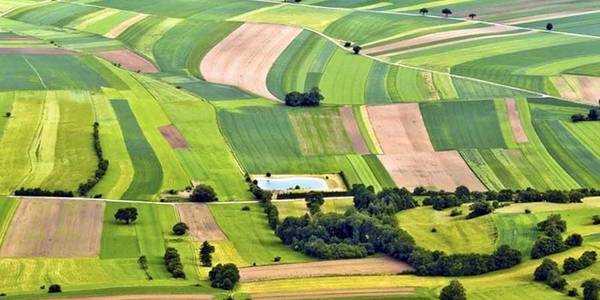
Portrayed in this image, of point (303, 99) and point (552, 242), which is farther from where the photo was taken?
point (303, 99)

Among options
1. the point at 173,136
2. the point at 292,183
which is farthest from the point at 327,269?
the point at 173,136

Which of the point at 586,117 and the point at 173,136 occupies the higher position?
the point at 586,117

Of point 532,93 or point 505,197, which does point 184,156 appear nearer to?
point 505,197

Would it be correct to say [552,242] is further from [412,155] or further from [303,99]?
[303,99]

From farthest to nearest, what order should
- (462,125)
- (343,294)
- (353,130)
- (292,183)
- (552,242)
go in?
(462,125), (353,130), (292,183), (552,242), (343,294)

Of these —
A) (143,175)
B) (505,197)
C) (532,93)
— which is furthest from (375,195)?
(532,93)

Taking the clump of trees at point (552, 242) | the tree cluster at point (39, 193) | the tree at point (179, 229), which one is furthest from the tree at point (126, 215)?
the clump of trees at point (552, 242)

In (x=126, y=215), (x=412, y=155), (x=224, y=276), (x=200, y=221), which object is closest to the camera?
(x=224, y=276)

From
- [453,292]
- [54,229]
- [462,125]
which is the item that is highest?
[462,125]
